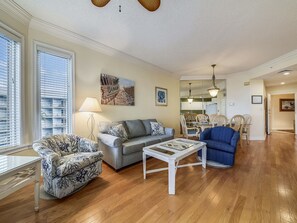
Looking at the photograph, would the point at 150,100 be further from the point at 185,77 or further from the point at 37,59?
the point at 37,59

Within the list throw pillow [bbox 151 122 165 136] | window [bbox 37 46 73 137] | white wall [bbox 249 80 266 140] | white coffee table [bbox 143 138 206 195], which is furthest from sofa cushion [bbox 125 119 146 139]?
white wall [bbox 249 80 266 140]

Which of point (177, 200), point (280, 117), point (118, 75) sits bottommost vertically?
point (177, 200)

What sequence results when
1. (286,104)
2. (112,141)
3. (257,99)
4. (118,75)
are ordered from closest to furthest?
(112,141) < (118,75) < (257,99) < (286,104)

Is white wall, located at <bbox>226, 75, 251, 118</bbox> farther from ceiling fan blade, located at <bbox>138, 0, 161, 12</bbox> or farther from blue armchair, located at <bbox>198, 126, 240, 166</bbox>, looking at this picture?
ceiling fan blade, located at <bbox>138, 0, 161, 12</bbox>

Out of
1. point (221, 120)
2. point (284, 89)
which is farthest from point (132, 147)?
point (284, 89)

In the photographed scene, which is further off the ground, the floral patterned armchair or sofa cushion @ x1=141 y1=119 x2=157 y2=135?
sofa cushion @ x1=141 y1=119 x2=157 y2=135

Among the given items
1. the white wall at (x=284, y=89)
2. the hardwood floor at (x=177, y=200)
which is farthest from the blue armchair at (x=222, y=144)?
the white wall at (x=284, y=89)

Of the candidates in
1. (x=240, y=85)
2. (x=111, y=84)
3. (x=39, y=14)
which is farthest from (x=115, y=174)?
(x=240, y=85)

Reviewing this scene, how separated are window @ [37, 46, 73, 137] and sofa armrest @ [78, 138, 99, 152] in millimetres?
553

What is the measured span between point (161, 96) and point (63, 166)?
12.0ft

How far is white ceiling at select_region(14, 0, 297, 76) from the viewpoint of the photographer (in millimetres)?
1951

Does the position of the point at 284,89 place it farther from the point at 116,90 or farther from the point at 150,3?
the point at 150,3

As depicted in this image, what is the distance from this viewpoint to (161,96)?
4875 millimetres

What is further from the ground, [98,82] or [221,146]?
[98,82]
